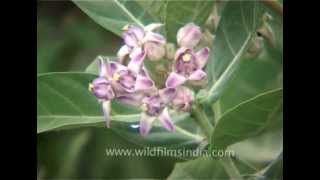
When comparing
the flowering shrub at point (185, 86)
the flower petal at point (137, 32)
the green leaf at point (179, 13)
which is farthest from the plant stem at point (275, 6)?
the flower petal at point (137, 32)

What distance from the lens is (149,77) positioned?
1.14 meters

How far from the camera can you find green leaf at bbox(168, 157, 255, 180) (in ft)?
3.99

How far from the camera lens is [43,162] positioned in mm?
1319

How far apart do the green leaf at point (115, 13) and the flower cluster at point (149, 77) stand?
0.11 feet

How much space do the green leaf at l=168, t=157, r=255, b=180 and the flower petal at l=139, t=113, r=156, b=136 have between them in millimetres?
93

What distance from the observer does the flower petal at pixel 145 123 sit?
46.2 inches

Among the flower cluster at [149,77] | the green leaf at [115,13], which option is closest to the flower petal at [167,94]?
the flower cluster at [149,77]

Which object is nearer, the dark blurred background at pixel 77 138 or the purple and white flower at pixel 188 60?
the purple and white flower at pixel 188 60

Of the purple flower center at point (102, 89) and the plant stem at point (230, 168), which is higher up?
the purple flower center at point (102, 89)

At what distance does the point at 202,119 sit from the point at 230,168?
0.10m

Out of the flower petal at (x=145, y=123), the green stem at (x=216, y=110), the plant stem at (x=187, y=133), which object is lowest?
the plant stem at (x=187, y=133)

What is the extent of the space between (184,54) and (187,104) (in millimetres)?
74

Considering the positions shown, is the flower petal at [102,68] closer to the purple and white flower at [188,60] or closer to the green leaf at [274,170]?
the purple and white flower at [188,60]
